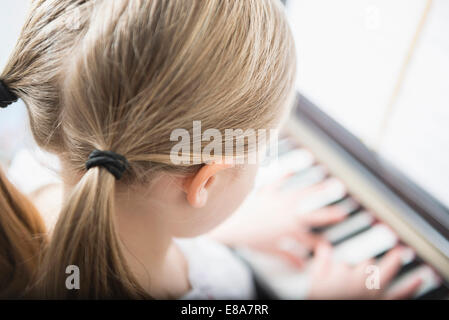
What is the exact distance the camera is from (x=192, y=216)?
0.61m

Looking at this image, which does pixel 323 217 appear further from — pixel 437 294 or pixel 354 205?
pixel 437 294

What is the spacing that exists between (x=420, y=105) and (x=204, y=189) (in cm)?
48

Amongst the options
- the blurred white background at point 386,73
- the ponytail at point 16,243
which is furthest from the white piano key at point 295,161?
the ponytail at point 16,243

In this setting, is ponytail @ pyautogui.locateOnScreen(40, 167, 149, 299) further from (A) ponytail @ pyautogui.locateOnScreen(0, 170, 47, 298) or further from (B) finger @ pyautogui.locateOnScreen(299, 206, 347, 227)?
(B) finger @ pyautogui.locateOnScreen(299, 206, 347, 227)

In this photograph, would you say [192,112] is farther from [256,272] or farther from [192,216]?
[256,272]

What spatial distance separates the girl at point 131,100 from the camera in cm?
43

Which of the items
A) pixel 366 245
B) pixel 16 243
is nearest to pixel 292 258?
pixel 366 245

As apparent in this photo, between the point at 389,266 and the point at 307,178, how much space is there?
282 millimetres

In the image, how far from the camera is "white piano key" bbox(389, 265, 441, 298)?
768 millimetres

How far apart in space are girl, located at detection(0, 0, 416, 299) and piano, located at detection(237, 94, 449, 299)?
13.9 inches

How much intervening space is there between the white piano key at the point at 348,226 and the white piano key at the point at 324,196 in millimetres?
59

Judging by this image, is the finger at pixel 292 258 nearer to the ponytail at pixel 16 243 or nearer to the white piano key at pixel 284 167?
the white piano key at pixel 284 167

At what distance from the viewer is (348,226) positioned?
0.89 m

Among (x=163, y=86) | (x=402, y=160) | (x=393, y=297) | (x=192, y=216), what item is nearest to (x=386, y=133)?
(x=402, y=160)
